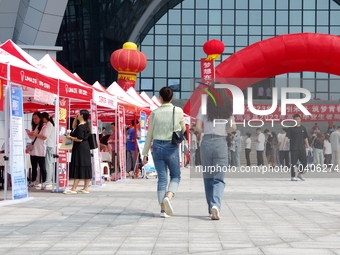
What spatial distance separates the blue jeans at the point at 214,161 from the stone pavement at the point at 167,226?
13.7 inches

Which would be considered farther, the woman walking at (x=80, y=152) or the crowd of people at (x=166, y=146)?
the woman walking at (x=80, y=152)

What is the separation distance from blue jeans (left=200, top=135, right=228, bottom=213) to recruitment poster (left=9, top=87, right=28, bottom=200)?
3.26m

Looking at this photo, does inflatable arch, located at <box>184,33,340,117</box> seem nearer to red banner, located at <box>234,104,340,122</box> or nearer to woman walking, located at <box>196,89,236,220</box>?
red banner, located at <box>234,104,340,122</box>

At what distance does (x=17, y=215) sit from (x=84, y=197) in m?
3.08

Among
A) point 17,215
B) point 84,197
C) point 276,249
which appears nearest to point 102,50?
point 84,197

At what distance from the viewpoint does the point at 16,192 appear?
1054 centimetres

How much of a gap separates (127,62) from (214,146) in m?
19.9

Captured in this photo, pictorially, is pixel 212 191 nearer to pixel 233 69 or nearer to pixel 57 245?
pixel 57 245

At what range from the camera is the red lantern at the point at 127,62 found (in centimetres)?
2819

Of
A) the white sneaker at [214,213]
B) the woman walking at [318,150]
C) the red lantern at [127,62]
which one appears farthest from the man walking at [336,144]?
the white sneaker at [214,213]

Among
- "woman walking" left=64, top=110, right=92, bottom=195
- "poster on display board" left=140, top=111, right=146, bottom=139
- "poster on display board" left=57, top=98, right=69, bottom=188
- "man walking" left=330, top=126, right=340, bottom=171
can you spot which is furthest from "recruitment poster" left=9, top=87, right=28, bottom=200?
"man walking" left=330, top=126, right=340, bottom=171

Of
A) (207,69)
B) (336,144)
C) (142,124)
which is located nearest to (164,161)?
(142,124)

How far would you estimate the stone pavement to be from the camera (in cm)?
614

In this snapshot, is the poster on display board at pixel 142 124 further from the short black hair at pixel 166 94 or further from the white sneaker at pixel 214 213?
the white sneaker at pixel 214 213
